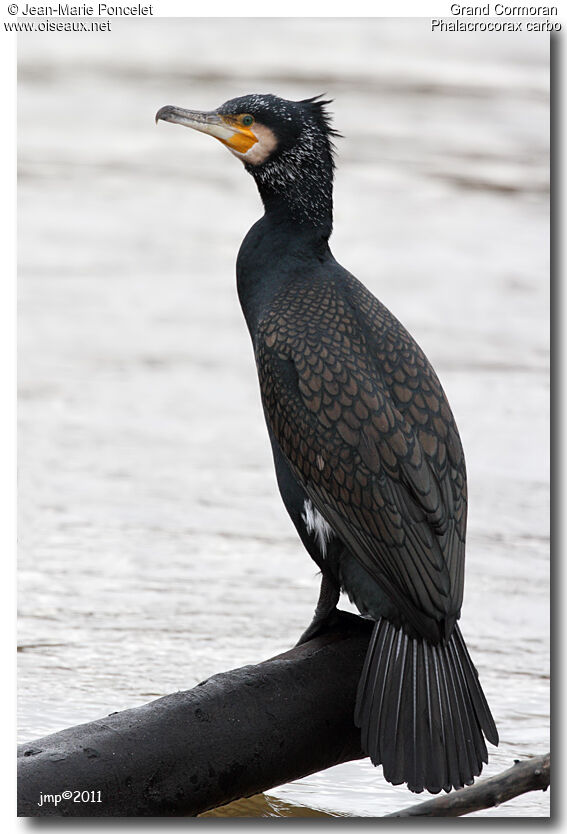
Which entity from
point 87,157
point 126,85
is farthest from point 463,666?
point 87,157

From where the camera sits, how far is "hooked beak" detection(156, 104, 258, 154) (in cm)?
387

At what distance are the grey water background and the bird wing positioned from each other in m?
0.74

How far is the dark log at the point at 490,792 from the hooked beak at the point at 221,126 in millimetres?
1672

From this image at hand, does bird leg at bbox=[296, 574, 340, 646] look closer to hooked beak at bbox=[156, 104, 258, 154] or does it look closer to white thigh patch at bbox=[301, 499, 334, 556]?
white thigh patch at bbox=[301, 499, 334, 556]

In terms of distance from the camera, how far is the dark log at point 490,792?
3238 millimetres

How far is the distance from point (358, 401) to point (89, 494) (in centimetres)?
241

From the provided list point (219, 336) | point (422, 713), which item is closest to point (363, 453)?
point (422, 713)

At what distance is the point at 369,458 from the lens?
3.57 meters

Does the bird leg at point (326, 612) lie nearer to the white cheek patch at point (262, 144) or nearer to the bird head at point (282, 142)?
the bird head at point (282, 142)

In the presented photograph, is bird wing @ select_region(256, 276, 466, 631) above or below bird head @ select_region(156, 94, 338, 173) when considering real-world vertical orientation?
below

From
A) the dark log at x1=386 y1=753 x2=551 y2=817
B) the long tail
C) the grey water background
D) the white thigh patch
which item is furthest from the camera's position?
the grey water background

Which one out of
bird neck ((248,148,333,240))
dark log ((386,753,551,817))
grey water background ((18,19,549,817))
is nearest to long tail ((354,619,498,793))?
dark log ((386,753,551,817))

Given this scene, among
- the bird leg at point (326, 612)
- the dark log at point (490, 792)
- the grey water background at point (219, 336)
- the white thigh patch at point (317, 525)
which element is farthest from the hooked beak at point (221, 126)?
the dark log at point (490, 792)

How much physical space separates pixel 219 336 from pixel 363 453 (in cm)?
384
